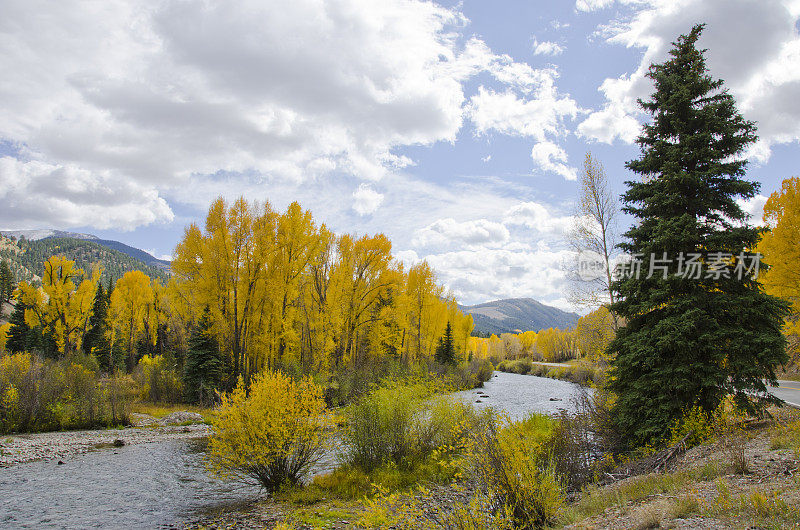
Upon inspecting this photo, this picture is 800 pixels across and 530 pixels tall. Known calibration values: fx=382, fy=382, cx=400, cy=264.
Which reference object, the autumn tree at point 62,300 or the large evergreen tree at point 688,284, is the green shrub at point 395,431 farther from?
the autumn tree at point 62,300

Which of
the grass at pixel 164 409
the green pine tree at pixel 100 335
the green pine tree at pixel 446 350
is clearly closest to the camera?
the grass at pixel 164 409

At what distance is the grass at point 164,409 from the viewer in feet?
74.7

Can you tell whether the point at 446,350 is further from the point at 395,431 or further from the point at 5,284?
the point at 5,284

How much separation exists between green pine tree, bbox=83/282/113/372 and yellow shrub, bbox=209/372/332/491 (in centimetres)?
3784

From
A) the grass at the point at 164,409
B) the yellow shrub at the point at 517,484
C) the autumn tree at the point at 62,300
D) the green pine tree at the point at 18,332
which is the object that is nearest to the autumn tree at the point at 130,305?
the green pine tree at the point at 18,332

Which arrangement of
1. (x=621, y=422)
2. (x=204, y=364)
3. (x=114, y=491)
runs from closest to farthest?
(x=621, y=422) < (x=114, y=491) < (x=204, y=364)

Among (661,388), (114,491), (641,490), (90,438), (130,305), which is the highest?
(130,305)

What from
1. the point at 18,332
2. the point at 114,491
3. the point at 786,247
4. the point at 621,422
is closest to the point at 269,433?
the point at 114,491

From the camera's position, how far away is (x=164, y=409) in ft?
78.9

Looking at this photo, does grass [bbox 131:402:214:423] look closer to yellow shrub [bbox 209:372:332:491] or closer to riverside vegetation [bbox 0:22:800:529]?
riverside vegetation [bbox 0:22:800:529]

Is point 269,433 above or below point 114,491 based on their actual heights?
above

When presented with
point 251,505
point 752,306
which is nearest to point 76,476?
point 251,505

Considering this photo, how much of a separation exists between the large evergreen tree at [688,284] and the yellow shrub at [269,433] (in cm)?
889

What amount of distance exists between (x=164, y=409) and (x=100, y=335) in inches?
974
